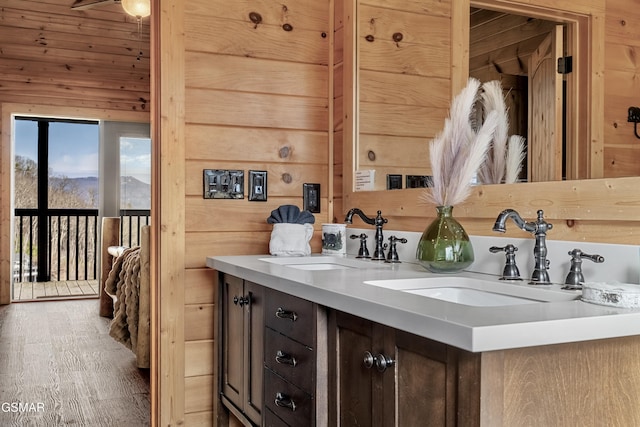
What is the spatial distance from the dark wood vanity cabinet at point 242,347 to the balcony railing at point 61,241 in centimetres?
517

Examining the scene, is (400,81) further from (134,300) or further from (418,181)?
(134,300)

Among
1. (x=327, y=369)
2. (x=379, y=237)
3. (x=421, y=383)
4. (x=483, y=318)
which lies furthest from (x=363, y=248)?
(x=483, y=318)

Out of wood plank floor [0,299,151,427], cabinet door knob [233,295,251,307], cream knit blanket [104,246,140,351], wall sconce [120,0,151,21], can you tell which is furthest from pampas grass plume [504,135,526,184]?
wall sconce [120,0,151,21]

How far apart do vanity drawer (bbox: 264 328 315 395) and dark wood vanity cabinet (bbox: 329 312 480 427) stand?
88 mm

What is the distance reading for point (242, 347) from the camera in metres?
2.05

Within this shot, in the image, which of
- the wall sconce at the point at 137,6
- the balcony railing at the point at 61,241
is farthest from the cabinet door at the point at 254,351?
the balcony railing at the point at 61,241

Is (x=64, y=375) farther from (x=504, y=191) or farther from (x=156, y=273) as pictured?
(x=504, y=191)

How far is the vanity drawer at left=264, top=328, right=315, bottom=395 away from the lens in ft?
4.99

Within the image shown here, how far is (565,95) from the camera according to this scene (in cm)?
156

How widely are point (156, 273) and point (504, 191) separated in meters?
1.36

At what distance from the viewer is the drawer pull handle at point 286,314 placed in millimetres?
1584

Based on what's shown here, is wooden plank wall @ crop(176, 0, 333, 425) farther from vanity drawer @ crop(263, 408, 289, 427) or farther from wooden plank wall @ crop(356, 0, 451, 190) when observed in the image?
vanity drawer @ crop(263, 408, 289, 427)

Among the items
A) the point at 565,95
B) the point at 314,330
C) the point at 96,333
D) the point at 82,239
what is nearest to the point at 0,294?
the point at 82,239

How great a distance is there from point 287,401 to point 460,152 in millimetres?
845
